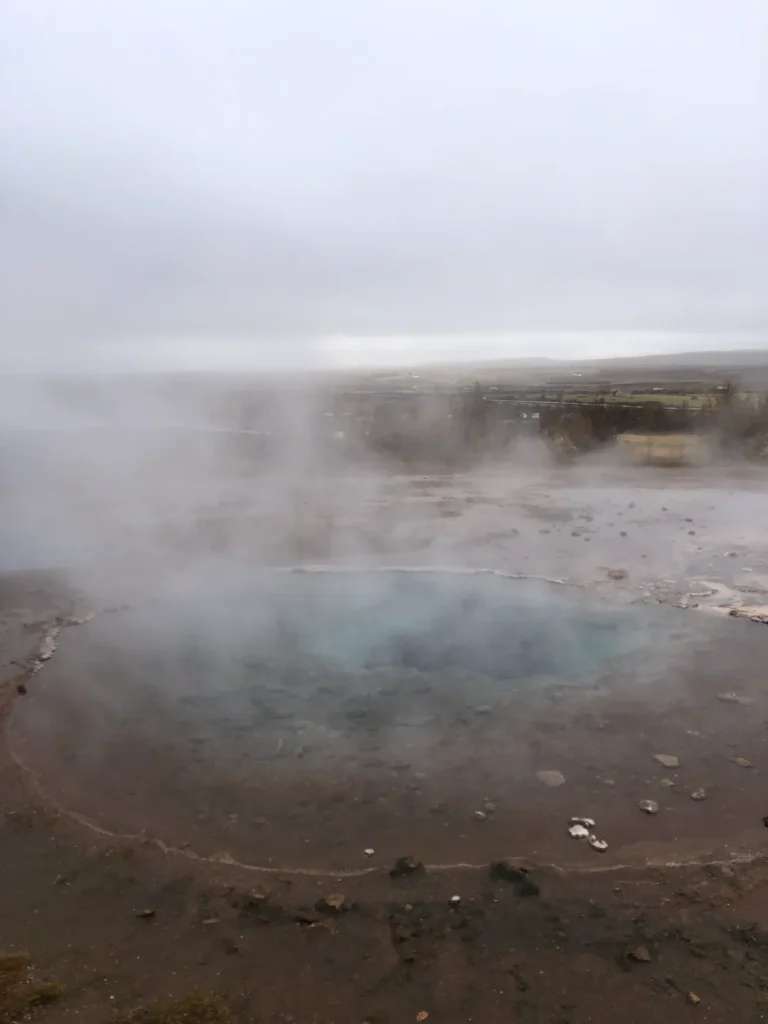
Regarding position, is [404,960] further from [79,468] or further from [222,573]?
[79,468]

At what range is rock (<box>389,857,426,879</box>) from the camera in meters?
2.94

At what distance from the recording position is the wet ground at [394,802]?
2473mm

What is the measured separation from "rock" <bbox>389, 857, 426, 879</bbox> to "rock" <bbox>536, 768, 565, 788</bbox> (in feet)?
2.82

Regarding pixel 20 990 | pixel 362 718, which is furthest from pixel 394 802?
pixel 20 990

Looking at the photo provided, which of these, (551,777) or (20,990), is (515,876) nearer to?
(551,777)

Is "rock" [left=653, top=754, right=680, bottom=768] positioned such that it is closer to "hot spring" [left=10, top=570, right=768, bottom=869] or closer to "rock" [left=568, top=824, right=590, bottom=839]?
"hot spring" [left=10, top=570, right=768, bottom=869]

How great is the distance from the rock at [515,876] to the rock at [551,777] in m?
0.64

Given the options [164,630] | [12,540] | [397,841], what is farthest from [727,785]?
[12,540]

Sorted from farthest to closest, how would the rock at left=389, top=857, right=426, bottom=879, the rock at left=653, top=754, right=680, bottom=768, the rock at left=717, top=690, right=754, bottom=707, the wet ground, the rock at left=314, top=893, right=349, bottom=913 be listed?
the rock at left=717, top=690, right=754, bottom=707, the rock at left=653, top=754, right=680, bottom=768, the rock at left=389, top=857, right=426, bottom=879, the rock at left=314, top=893, right=349, bottom=913, the wet ground

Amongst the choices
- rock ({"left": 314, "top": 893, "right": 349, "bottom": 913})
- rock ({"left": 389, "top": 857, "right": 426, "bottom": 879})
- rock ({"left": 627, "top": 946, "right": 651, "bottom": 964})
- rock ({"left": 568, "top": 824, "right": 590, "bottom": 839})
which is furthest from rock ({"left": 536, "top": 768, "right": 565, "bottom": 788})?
rock ({"left": 314, "top": 893, "right": 349, "bottom": 913})

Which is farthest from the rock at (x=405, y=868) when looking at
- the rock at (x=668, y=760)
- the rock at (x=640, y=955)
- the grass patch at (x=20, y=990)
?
the rock at (x=668, y=760)

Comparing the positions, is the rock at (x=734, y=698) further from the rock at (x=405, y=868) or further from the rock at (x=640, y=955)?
the rock at (x=405, y=868)

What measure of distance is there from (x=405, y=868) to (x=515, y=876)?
45 cm

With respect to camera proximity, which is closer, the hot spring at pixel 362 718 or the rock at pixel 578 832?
the rock at pixel 578 832
